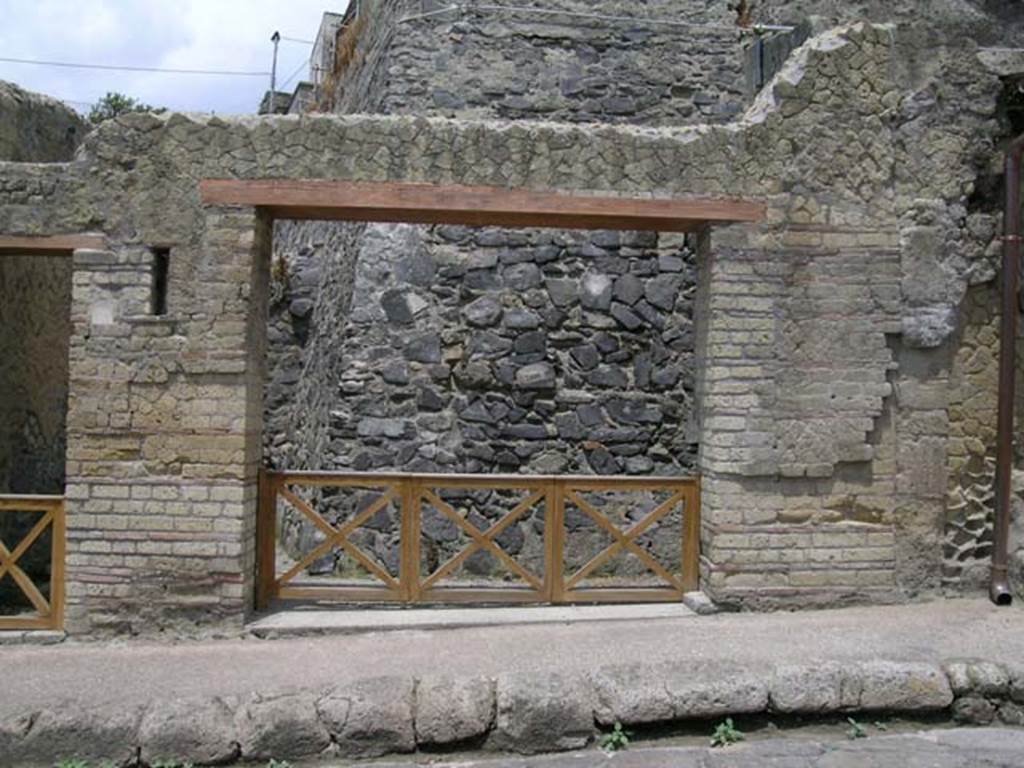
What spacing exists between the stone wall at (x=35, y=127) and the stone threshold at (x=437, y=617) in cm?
471

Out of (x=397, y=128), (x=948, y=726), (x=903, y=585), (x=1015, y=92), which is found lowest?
(x=948, y=726)

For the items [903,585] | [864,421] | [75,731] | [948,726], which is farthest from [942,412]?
[75,731]

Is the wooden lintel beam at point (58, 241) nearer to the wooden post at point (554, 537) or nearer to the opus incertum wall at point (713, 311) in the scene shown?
the opus incertum wall at point (713, 311)

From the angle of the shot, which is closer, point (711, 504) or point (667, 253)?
point (711, 504)

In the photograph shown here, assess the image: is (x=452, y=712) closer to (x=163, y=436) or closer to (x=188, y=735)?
(x=188, y=735)

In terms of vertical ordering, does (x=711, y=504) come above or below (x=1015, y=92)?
below

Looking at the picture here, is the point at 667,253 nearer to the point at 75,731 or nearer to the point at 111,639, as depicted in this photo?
the point at 111,639

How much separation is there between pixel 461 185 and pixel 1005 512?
14.3 ft

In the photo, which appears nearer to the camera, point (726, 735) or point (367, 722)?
point (367, 722)

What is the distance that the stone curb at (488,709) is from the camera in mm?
5070

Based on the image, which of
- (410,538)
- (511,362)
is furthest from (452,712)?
(511,362)

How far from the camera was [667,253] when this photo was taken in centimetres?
1163

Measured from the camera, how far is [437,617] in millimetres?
6918

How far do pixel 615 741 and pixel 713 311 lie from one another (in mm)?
2955
